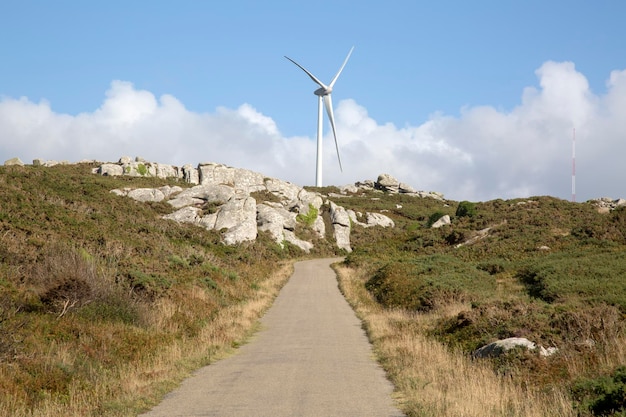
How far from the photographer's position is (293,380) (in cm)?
1328

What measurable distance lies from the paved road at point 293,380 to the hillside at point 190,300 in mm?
752

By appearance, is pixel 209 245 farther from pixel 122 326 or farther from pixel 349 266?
pixel 122 326

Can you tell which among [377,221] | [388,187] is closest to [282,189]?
[377,221]

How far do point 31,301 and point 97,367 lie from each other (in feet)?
14.7

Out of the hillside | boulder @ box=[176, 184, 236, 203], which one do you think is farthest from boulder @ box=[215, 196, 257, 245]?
the hillside

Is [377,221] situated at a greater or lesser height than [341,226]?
greater

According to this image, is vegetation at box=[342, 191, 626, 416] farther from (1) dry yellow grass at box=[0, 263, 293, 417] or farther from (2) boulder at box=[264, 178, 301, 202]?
(2) boulder at box=[264, 178, 301, 202]

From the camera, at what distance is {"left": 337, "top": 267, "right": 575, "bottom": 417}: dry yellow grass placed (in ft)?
33.7

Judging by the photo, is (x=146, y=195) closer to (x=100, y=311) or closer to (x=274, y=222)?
A: (x=274, y=222)

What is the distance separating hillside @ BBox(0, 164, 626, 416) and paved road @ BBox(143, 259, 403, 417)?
752 millimetres

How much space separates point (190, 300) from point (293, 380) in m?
11.9

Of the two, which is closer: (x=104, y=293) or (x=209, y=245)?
(x=104, y=293)

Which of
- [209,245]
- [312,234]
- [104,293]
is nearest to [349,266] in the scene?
[209,245]

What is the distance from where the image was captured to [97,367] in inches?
538
